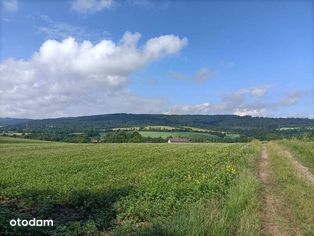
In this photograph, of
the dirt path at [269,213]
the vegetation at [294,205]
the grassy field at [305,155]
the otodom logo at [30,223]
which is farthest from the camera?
the grassy field at [305,155]

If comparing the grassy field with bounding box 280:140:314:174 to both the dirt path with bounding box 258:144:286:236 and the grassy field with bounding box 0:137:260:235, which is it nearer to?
the dirt path with bounding box 258:144:286:236

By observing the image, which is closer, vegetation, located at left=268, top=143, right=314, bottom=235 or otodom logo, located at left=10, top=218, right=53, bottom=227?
otodom logo, located at left=10, top=218, right=53, bottom=227

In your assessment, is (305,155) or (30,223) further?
(305,155)

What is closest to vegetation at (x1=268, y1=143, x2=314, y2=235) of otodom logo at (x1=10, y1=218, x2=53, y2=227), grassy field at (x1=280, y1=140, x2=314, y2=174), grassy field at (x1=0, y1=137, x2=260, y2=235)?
grassy field at (x1=0, y1=137, x2=260, y2=235)

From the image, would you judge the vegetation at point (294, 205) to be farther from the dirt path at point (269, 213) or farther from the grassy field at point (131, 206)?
the grassy field at point (131, 206)

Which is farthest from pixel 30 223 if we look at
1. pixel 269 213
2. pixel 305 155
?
pixel 305 155

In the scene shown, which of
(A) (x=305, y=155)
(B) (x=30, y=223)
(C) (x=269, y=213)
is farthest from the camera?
(A) (x=305, y=155)

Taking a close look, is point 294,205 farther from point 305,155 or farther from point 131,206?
point 305,155

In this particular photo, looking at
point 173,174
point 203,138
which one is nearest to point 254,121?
point 203,138

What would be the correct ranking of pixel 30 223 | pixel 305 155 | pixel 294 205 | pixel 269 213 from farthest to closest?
pixel 305 155
pixel 294 205
pixel 269 213
pixel 30 223

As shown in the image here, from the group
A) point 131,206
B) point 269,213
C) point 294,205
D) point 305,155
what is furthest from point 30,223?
point 305,155

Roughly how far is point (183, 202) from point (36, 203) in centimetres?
454

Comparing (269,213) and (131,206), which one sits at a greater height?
(131,206)

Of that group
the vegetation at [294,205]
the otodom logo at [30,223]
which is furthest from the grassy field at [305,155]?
the otodom logo at [30,223]
